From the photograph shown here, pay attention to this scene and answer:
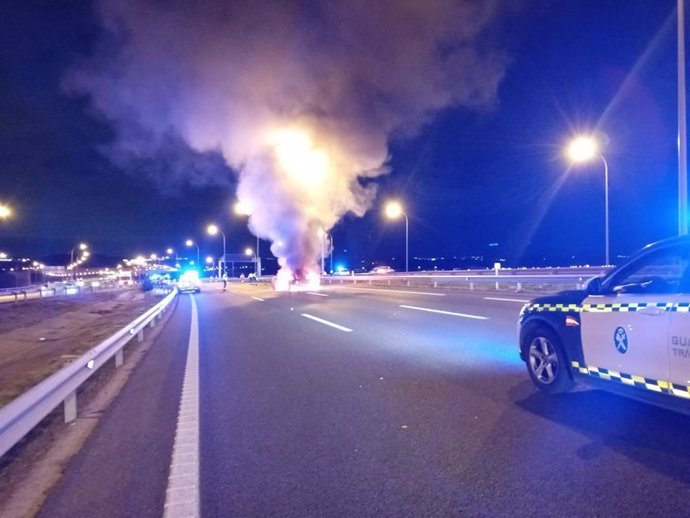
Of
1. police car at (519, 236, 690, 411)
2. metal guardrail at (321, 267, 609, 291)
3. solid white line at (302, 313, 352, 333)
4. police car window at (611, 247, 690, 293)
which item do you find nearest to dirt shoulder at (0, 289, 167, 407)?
solid white line at (302, 313, 352, 333)

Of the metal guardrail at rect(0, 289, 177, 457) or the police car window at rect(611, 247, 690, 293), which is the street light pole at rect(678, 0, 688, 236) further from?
the metal guardrail at rect(0, 289, 177, 457)

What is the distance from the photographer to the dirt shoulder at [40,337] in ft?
30.8

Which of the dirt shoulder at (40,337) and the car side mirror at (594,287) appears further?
the dirt shoulder at (40,337)

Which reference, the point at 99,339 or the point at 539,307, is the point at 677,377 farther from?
the point at 99,339

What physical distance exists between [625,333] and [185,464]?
4.04m

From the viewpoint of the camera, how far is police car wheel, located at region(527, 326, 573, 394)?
19.6ft

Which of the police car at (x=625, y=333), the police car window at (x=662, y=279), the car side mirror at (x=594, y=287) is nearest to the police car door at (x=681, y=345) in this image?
the police car at (x=625, y=333)

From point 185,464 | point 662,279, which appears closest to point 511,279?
point 662,279

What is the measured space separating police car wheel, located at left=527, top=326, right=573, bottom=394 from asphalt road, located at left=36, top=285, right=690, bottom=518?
177 mm

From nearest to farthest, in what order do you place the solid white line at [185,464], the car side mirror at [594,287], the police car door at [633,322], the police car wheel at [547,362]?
the solid white line at [185,464]
the police car door at [633,322]
the car side mirror at [594,287]
the police car wheel at [547,362]

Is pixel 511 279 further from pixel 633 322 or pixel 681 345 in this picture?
pixel 681 345

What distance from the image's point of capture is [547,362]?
621 centimetres

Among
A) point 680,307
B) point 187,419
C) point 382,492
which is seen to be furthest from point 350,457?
point 680,307

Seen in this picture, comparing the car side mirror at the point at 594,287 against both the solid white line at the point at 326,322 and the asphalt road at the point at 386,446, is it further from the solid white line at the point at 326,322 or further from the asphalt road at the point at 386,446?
the solid white line at the point at 326,322
